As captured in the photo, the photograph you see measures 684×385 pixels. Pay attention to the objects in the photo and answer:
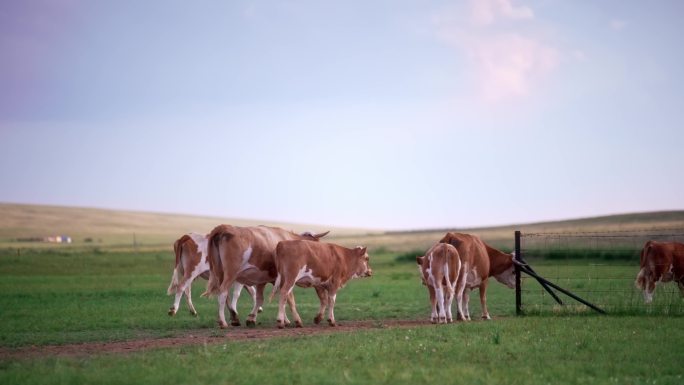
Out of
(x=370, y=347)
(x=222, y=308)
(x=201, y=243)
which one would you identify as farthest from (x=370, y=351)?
(x=201, y=243)

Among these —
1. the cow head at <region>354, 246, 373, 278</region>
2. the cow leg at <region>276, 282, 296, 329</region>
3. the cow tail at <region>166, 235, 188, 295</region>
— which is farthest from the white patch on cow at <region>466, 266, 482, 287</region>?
the cow tail at <region>166, 235, 188, 295</region>

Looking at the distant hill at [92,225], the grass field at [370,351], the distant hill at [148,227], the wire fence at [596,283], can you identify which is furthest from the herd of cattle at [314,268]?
the distant hill at [92,225]

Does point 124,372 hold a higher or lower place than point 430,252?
lower

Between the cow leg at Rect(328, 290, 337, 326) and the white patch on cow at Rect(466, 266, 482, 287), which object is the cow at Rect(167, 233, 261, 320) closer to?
the cow leg at Rect(328, 290, 337, 326)

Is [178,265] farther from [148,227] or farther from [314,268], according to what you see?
[148,227]

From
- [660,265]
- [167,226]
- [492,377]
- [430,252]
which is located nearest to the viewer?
[492,377]

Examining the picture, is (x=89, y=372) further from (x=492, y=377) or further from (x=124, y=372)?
(x=492, y=377)

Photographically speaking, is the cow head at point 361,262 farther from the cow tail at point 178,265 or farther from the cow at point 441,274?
the cow tail at point 178,265

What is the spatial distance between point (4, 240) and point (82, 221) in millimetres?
35976

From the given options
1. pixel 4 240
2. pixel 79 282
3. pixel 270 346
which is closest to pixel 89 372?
pixel 270 346

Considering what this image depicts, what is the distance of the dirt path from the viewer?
14.3 metres

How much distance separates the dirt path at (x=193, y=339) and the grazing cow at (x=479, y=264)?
198cm

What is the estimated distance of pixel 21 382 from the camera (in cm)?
1098

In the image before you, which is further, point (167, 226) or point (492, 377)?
point (167, 226)
